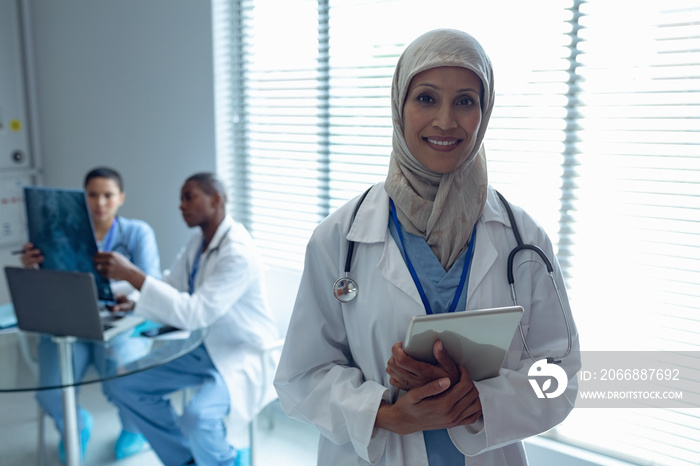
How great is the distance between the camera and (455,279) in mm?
1300

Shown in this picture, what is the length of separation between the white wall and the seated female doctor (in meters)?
2.08

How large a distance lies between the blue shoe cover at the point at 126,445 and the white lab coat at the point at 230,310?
0.70m

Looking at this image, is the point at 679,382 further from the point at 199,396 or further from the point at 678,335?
the point at 199,396

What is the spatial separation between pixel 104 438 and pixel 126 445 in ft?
0.73

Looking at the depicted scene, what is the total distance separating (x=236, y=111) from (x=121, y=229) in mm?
903

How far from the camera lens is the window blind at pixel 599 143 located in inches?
76.9

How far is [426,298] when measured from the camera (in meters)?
1.28

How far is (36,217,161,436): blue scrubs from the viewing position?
6.82ft

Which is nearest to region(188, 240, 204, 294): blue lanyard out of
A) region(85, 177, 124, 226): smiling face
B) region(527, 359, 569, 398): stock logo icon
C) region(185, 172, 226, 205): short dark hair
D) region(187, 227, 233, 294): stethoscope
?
region(187, 227, 233, 294): stethoscope

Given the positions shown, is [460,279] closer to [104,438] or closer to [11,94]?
[104,438]

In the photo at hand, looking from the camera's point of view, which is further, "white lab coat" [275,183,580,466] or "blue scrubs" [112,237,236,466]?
"blue scrubs" [112,237,236,466]

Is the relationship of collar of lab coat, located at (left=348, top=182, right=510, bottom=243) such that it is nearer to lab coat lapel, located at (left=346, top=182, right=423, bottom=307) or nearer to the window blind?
lab coat lapel, located at (left=346, top=182, right=423, bottom=307)

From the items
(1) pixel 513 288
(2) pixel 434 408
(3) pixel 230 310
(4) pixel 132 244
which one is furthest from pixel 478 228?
(4) pixel 132 244

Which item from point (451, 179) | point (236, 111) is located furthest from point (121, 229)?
point (451, 179)
